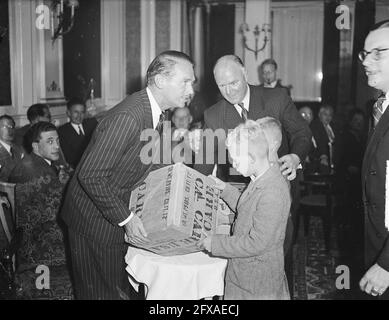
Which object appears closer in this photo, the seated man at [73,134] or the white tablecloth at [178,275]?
the white tablecloth at [178,275]

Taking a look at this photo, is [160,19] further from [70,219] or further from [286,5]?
[70,219]

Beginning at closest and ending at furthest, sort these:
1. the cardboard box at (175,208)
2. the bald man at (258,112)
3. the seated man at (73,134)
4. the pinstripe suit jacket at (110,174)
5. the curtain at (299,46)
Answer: the cardboard box at (175,208) < the pinstripe suit jacket at (110,174) < the bald man at (258,112) < the seated man at (73,134) < the curtain at (299,46)

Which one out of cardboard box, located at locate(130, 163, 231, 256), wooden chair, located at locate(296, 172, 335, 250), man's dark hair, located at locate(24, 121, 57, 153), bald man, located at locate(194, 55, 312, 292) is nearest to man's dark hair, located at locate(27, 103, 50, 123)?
man's dark hair, located at locate(24, 121, 57, 153)

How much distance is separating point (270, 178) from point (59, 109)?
5.71 m

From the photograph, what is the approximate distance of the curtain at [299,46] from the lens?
13.5m

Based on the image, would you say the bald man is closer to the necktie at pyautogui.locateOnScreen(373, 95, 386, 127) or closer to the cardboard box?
the cardboard box

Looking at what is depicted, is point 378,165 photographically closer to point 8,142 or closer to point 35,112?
point 8,142

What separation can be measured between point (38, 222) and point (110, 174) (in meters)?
1.78

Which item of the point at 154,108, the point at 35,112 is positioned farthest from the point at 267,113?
the point at 35,112

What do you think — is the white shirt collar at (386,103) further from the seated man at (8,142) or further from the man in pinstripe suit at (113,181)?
the seated man at (8,142)

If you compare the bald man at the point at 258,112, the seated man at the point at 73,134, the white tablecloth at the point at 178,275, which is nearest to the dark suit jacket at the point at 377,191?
the white tablecloth at the point at 178,275

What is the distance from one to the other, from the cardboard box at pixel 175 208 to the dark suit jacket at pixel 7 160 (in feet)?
9.84

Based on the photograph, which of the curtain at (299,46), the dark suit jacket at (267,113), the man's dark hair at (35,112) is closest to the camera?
the dark suit jacket at (267,113)

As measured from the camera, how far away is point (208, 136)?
10.8 feet
